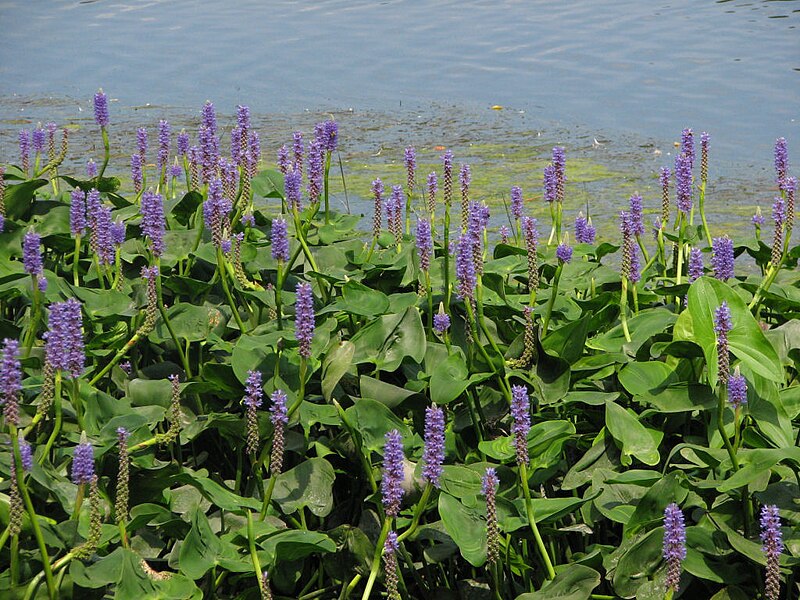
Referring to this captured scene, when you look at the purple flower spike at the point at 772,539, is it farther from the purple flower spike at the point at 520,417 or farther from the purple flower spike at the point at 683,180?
the purple flower spike at the point at 683,180

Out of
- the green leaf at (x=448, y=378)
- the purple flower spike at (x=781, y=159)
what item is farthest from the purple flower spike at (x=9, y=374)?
the purple flower spike at (x=781, y=159)

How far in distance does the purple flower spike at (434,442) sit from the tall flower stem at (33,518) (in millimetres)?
723

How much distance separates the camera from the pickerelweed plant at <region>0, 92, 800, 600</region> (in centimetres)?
235

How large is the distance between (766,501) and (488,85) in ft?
23.3

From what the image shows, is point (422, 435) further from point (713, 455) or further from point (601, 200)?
point (601, 200)

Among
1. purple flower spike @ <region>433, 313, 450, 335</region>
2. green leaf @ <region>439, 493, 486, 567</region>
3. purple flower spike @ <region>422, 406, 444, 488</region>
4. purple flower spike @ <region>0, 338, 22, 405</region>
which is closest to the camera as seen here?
purple flower spike @ <region>0, 338, 22, 405</region>

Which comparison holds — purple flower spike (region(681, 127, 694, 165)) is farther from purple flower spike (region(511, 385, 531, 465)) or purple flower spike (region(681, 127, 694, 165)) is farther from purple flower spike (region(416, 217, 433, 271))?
purple flower spike (region(511, 385, 531, 465))

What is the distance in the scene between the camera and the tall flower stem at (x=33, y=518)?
2135 millimetres

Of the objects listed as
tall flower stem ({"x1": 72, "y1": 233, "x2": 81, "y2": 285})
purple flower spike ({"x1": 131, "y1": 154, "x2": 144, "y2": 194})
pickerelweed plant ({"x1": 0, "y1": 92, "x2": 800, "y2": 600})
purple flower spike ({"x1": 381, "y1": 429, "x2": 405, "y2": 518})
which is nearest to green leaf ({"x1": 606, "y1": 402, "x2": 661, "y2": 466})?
pickerelweed plant ({"x1": 0, "y1": 92, "x2": 800, "y2": 600})

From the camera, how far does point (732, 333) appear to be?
2.68 meters

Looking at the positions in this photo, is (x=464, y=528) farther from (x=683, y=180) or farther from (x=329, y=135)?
(x=683, y=180)

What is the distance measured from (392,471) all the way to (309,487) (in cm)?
54

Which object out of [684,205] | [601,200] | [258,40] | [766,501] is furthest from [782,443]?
[258,40]

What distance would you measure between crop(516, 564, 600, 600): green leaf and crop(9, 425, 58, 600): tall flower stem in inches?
34.8
